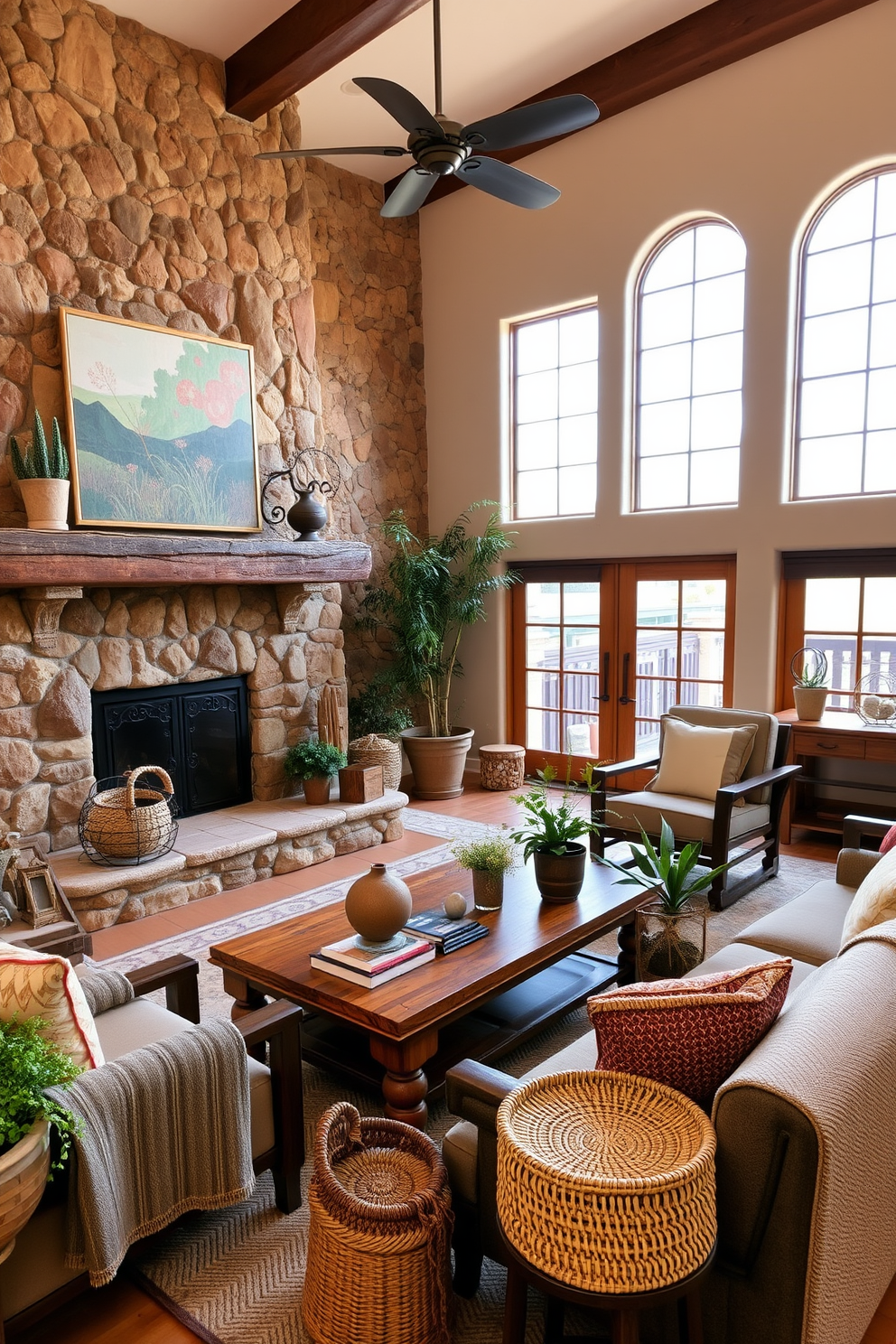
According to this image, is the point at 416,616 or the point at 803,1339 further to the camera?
the point at 416,616

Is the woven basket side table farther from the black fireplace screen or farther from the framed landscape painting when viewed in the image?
the framed landscape painting

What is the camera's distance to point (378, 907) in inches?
92.9

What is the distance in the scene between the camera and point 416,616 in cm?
603

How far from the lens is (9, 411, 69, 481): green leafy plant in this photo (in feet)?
13.1

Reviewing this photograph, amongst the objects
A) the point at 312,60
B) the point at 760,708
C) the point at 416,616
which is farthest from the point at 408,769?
the point at 312,60

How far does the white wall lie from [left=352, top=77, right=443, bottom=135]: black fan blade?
2727 millimetres

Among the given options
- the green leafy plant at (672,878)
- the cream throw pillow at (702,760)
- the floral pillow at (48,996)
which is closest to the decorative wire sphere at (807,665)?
the cream throw pillow at (702,760)

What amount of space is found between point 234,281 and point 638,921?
4.16 meters

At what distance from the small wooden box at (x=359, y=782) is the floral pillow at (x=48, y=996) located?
345 centimetres

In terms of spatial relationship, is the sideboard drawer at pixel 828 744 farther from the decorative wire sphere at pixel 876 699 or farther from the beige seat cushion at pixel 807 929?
the beige seat cushion at pixel 807 929

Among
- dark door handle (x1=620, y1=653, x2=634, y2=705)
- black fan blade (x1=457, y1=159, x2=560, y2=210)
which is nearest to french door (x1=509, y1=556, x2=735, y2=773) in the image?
dark door handle (x1=620, y1=653, x2=634, y2=705)

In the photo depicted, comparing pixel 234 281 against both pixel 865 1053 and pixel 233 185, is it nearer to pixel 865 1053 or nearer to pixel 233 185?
pixel 233 185

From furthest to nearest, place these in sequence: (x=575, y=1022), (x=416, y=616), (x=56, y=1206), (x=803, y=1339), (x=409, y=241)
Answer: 1. (x=409, y=241)
2. (x=416, y=616)
3. (x=575, y=1022)
4. (x=56, y=1206)
5. (x=803, y=1339)

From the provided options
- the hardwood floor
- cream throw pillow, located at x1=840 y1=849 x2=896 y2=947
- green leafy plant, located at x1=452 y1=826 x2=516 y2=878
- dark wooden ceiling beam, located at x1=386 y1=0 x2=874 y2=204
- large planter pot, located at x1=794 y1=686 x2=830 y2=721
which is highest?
dark wooden ceiling beam, located at x1=386 y1=0 x2=874 y2=204
